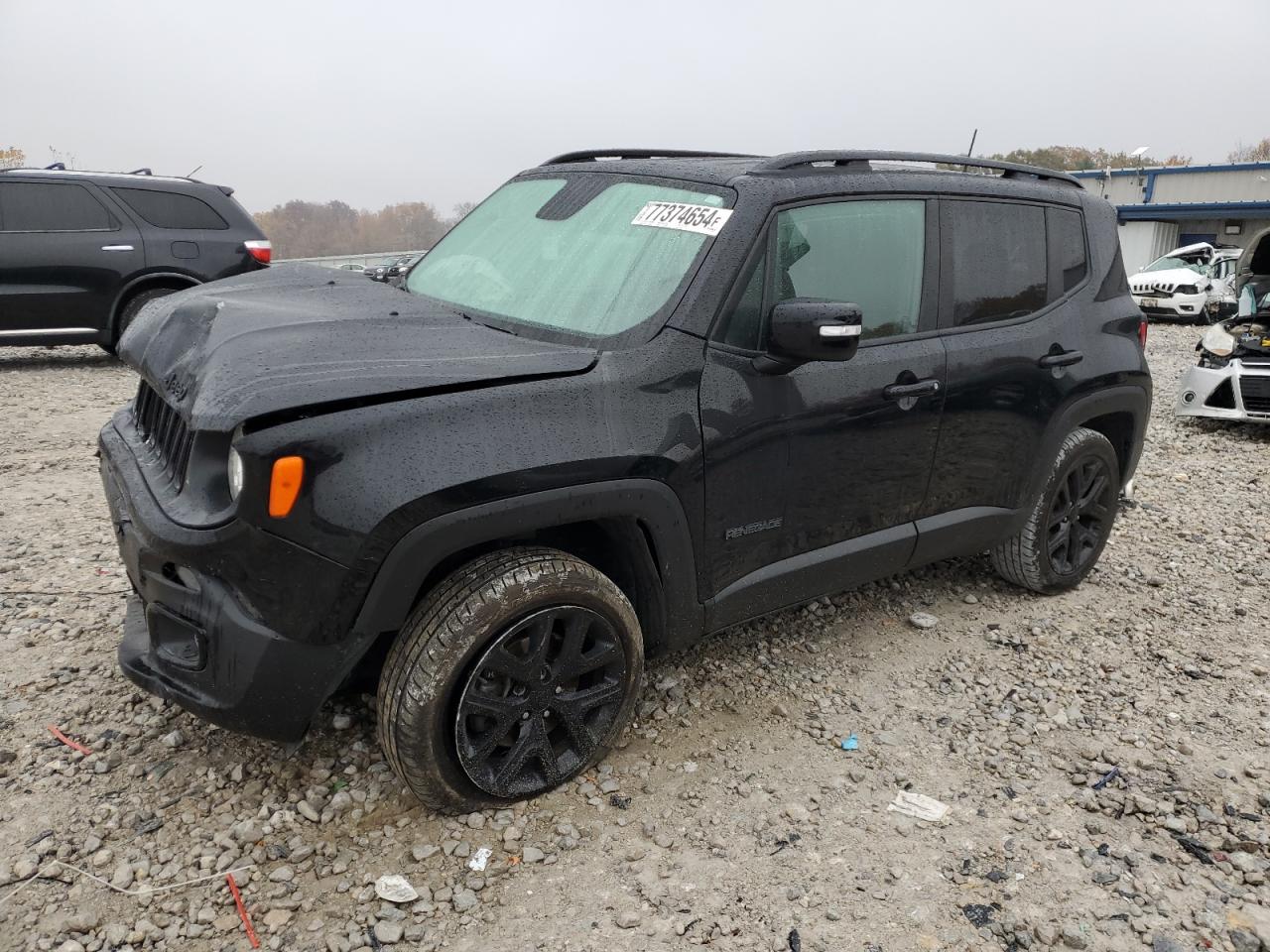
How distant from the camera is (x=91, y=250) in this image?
863 cm

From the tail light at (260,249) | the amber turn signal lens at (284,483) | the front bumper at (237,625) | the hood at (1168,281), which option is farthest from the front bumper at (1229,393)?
the hood at (1168,281)

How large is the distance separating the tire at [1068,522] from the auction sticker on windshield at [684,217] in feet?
6.54

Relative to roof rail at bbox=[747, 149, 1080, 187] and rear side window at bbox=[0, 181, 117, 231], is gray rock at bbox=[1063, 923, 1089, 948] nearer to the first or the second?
roof rail at bbox=[747, 149, 1080, 187]

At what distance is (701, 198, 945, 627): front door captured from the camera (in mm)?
2807

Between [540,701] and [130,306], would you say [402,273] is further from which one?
[130,306]

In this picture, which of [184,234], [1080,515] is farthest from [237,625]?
[184,234]

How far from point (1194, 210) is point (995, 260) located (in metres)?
36.9

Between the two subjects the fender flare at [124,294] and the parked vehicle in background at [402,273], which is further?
the fender flare at [124,294]

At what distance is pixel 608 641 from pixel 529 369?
83cm

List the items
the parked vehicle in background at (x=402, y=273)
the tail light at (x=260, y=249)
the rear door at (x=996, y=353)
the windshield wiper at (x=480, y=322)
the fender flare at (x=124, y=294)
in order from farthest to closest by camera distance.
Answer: the tail light at (x=260, y=249) < the fender flare at (x=124, y=294) < the parked vehicle in background at (x=402, y=273) < the rear door at (x=996, y=353) < the windshield wiper at (x=480, y=322)

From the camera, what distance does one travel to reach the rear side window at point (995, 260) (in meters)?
3.45

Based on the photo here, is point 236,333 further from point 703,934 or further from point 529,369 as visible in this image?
point 703,934

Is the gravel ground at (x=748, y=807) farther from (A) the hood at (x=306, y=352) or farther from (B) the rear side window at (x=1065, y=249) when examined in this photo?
(B) the rear side window at (x=1065, y=249)

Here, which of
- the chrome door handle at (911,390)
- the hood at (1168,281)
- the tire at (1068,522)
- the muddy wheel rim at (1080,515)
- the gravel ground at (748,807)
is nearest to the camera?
the gravel ground at (748,807)
